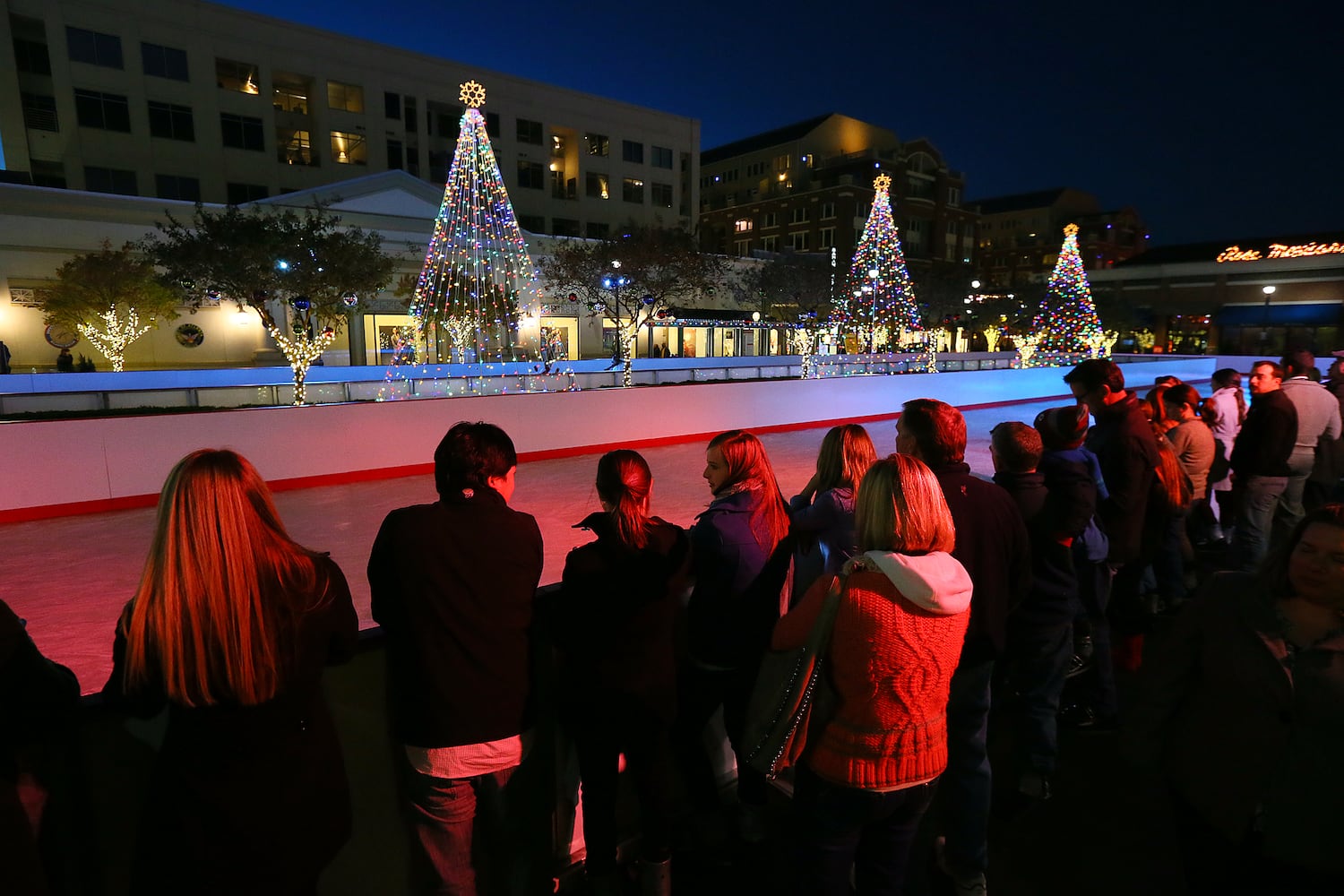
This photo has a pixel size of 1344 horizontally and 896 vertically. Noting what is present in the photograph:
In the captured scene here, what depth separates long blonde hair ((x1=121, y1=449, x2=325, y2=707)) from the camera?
1.42 m

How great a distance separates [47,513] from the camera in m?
7.72

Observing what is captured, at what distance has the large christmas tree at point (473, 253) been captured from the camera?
12.9m

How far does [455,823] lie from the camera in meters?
1.98

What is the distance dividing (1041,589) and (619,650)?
6.18ft

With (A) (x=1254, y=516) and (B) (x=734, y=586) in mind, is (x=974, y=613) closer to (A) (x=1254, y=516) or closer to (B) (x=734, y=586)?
(B) (x=734, y=586)

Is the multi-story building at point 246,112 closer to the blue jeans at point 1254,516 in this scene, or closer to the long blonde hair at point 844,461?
the long blonde hair at point 844,461

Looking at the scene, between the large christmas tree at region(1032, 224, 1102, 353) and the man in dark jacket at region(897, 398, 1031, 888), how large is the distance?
912 inches

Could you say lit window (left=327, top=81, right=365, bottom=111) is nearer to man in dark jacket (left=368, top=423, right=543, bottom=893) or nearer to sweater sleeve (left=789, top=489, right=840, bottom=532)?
sweater sleeve (left=789, top=489, right=840, bottom=532)

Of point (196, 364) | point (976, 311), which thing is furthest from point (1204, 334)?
point (196, 364)

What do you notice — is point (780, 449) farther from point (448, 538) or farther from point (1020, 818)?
point (448, 538)

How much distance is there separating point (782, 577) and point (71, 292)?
2400 centimetres

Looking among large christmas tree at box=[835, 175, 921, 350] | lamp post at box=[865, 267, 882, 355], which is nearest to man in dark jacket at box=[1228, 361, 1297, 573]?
lamp post at box=[865, 267, 882, 355]

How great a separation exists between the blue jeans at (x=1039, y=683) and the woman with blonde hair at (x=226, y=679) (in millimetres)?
2639

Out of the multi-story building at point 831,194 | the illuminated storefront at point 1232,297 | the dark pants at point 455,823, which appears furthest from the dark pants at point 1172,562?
the multi-story building at point 831,194
